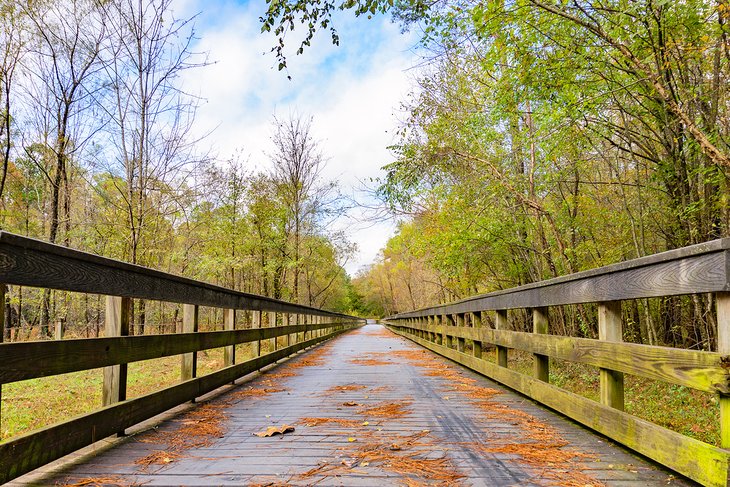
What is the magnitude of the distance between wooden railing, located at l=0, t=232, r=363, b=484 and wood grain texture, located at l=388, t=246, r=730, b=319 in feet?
9.41

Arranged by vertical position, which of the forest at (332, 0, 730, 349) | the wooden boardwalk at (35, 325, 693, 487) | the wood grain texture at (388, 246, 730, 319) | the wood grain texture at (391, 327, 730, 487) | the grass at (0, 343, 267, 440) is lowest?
the grass at (0, 343, 267, 440)

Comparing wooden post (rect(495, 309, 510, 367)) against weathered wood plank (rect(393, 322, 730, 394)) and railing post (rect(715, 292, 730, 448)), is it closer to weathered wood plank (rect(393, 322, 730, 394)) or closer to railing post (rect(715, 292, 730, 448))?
weathered wood plank (rect(393, 322, 730, 394))

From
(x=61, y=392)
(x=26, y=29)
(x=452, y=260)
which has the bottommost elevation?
(x=61, y=392)

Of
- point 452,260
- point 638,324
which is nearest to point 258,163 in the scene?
point 452,260

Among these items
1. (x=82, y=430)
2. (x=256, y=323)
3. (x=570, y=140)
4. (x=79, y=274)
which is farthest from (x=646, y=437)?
(x=570, y=140)

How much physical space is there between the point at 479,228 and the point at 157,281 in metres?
7.55

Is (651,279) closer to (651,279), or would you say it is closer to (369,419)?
(651,279)

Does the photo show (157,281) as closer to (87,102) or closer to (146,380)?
(146,380)

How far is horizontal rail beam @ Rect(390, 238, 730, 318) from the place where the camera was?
1.88 metres

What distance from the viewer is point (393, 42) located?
7105mm

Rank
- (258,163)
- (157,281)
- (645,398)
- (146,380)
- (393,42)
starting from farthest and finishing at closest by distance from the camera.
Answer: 1. (258,163)
2. (146,380)
3. (393,42)
4. (645,398)
5. (157,281)

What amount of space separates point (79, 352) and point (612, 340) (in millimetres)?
2977

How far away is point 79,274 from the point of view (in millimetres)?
2389

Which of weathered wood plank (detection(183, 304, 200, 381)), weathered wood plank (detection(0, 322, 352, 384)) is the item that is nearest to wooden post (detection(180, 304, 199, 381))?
weathered wood plank (detection(183, 304, 200, 381))
